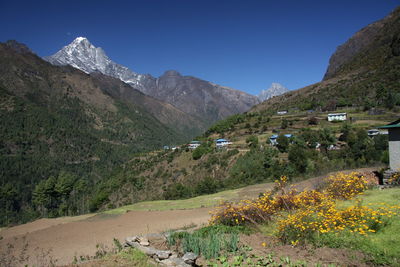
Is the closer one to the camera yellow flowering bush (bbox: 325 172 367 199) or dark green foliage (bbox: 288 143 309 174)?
yellow flowering bush (bbox: 325 172 367 199)

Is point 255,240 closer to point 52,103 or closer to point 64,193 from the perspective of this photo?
point 64,193

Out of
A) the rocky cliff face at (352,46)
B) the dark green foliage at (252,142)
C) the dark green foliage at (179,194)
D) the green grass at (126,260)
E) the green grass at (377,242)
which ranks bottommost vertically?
the dark green foliage at (179,194)

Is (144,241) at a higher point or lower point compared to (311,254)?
higher

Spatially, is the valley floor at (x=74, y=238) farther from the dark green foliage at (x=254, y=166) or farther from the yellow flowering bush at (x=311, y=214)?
the dark green foliage at (x=254, y=166)

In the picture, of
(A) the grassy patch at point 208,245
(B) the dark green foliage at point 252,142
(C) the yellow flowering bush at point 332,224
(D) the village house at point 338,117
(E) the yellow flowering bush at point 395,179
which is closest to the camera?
(A) the grassy patch at point 208,245

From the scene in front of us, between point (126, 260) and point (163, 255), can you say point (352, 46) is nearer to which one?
point (163, 255)

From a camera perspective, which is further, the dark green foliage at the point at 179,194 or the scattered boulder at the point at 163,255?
the dark green foliage at the point at 179,194

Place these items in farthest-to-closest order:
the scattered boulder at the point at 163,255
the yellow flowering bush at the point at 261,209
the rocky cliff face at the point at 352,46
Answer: the rocky cliff face at the point at 352,46, the yellow flowering bush at the point at 261,209, the scattered boulder at the point at 163,255

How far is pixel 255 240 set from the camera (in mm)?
7895

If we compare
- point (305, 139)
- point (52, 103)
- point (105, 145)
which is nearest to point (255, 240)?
point (305, 139)

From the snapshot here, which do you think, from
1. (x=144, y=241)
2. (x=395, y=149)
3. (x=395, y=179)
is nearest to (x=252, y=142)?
(x=395, y=149)

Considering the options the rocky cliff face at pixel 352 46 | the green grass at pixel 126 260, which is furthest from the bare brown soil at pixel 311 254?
the rocky cliff face at pixel 352 46

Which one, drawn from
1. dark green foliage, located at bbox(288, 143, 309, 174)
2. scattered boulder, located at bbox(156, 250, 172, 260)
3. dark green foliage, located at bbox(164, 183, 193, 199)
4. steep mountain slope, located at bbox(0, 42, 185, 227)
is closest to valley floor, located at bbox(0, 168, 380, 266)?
scattered boulder, located at bbox(156, 250, 172, 260)

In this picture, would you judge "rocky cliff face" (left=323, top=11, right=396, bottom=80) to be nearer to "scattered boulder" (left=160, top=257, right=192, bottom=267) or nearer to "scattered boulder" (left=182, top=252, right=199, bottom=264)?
"scattered boulder" (left=182, top=252, right=199, bottom=264)
